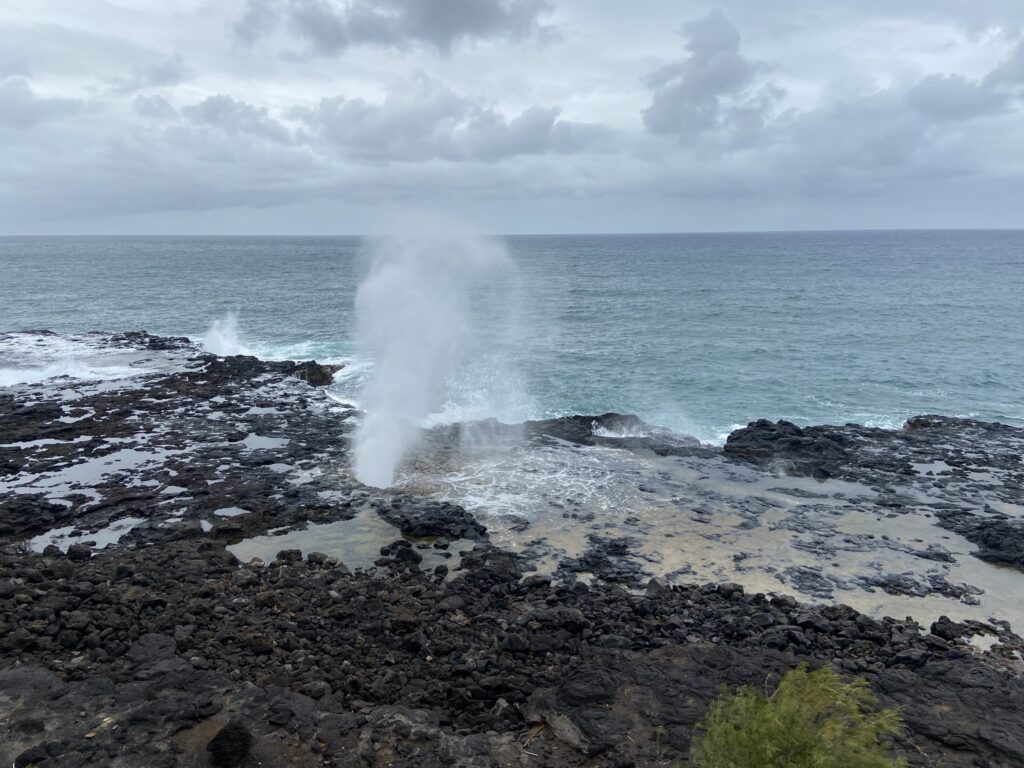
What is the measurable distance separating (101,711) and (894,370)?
53.2 metres

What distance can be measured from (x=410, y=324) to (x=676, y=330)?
35783 millimetres

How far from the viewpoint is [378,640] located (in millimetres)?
15820

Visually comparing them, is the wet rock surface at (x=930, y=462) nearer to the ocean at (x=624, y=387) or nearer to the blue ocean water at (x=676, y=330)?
the ocean at (x=624, y=387)

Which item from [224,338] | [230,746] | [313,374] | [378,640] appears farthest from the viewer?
[224,338]

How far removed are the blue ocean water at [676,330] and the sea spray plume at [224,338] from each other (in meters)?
0.96

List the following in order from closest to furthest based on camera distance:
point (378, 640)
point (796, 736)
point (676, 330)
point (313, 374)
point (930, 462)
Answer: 1. point (796, 736)
2. point (378, 640)
3. point (930, 462)
4. point (313, 374)
5. point (676, 330)

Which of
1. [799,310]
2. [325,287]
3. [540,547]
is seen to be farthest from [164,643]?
[325,287]

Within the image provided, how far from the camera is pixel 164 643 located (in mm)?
14977

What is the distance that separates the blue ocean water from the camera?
4294cm

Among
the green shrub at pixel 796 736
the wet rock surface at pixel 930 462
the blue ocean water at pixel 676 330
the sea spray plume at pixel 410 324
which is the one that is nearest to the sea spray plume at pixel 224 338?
the blue ocean water at pixel 676 330

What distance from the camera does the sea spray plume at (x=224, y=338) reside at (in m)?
56.5

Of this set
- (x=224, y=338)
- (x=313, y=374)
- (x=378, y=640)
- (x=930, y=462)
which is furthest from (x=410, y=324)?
(x=224, y=338)

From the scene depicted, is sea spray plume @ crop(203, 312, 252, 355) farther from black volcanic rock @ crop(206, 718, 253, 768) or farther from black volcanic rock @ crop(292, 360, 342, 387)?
black volcanic rock @ crop(206, 718, 253, 768)

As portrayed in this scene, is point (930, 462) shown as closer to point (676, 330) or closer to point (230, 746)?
point (230, 746)
